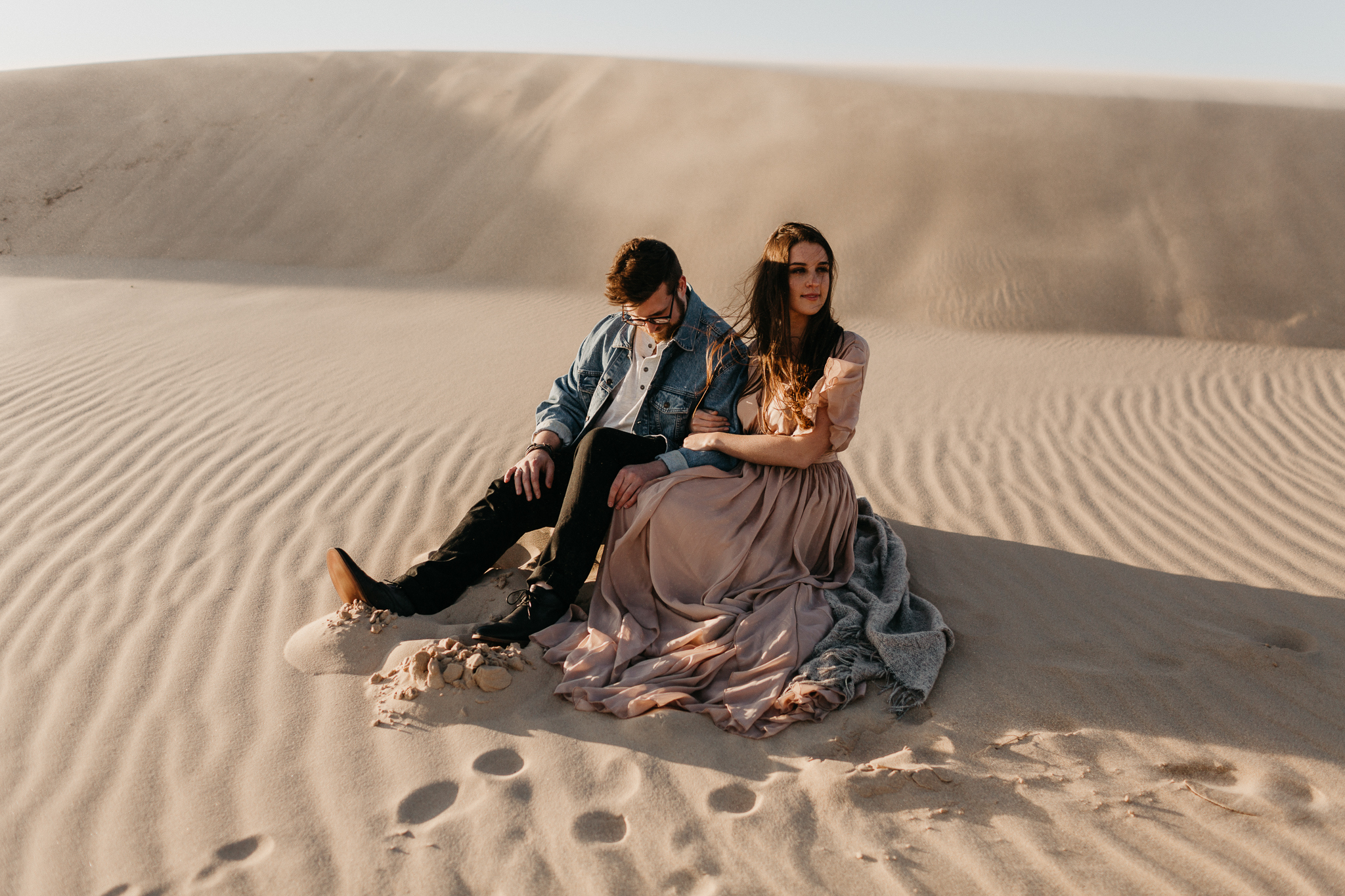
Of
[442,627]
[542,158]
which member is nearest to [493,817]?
[442,627]

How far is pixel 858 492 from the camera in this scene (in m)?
5.28

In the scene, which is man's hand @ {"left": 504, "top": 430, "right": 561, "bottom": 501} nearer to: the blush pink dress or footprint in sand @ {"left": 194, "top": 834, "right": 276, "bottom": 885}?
the blush pink dress

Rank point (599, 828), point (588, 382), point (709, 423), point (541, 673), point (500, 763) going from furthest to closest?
point (588, 382), point (709, 423), point (541, 673), point (500, 763), point (599, 828)

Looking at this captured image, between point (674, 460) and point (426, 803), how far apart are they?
1.56m

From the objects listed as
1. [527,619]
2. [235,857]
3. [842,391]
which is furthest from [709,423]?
[235,857]

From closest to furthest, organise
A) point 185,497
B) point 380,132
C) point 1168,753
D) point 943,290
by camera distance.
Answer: point 1168,753 < point 185,497 < point 943,290 < point 380,132

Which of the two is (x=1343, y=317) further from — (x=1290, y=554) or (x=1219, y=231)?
(x=1290, y=554)

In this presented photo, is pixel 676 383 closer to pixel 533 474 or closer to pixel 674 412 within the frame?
pixel 674 412

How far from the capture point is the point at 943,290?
11.5 meters

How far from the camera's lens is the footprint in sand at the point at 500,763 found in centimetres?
261

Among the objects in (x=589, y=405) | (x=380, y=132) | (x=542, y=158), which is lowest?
(x=589, y=405)

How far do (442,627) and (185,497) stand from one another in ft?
7.06

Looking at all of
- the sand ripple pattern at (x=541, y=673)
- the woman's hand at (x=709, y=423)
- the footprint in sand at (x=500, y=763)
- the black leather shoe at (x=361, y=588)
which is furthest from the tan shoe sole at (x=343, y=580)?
the woman's hand at (x=709, y=423)

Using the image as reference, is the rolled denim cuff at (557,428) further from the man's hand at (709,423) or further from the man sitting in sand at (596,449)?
the man's hand at (709,423)
